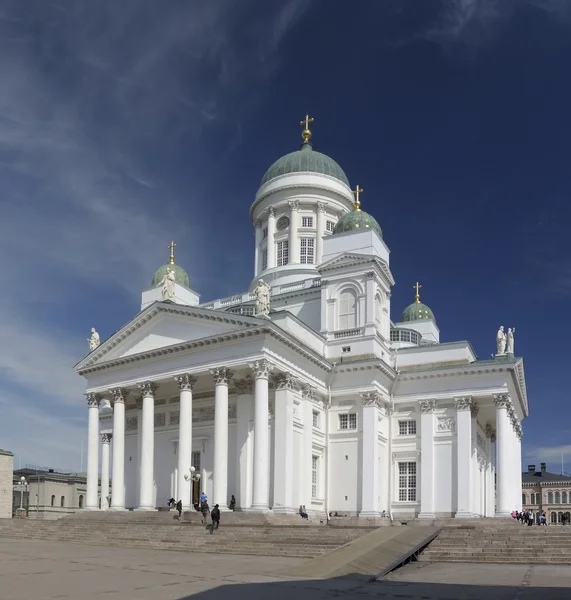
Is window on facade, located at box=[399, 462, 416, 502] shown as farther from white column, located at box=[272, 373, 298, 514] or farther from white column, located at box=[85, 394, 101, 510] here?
white column, located at box=[85, 394, 101, 510]

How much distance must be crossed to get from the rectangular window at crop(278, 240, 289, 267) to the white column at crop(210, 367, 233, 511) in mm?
18235

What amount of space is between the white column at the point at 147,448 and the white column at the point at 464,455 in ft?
57.3

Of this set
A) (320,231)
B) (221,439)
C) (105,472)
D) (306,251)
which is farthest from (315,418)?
(105,472)

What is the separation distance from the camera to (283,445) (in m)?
39.0

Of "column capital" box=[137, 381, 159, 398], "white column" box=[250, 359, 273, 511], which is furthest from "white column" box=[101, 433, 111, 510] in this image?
"white column" box=[250, 359, 273, 511]

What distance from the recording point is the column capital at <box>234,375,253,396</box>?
41491mm

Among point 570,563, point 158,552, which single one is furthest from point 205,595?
point 570,563

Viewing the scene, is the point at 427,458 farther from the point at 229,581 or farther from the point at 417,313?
the point at 229,581

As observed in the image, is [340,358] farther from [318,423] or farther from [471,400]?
[471,400]

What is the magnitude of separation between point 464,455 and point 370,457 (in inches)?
220

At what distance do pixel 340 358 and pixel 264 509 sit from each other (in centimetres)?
1160

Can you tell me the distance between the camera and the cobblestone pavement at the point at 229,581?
1505 centimetres

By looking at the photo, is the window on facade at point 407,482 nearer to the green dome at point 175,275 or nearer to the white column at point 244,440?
the white column at point 244,440

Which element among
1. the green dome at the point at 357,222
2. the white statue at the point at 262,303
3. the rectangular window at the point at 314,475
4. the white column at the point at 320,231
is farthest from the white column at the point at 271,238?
the rectangular window at the point at 314,475
